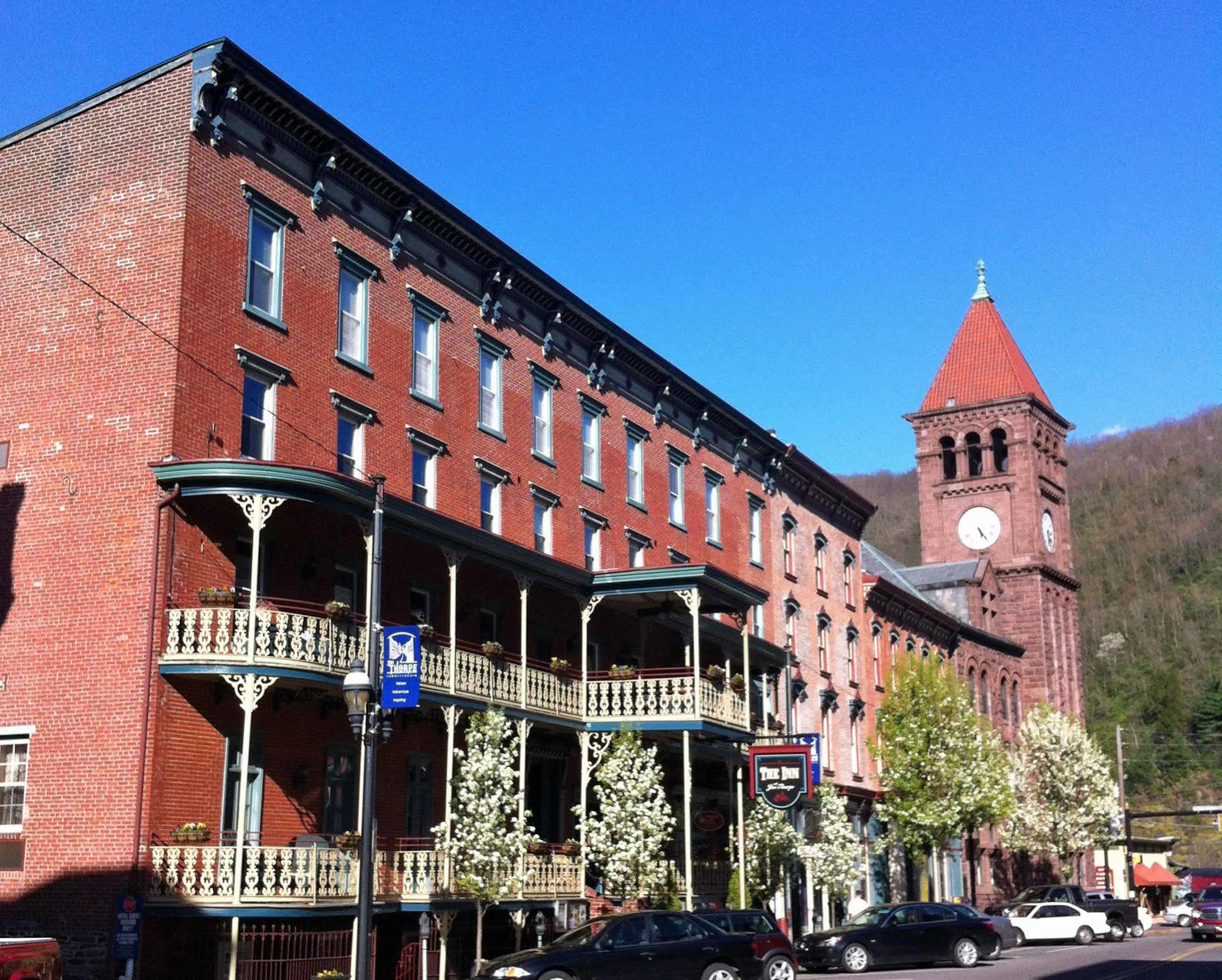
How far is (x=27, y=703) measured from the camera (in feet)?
80.1

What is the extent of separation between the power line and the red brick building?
5 cm

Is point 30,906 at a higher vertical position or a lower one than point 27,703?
lower

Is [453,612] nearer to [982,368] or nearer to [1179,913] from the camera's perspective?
[1179,913]

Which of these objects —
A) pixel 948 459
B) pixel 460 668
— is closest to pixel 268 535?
pixel 460 668

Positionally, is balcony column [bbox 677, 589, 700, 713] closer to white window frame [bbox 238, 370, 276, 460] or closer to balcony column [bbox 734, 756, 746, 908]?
balcony column [bbox 734, 756, 746, 908]

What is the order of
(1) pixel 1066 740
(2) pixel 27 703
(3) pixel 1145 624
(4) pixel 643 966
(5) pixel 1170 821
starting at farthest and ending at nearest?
(3) pixel 1145 624, (5) pixel 1170 821, (1) pixel 1066 740, (2) pixel 27 703, (4) pixel 643 966

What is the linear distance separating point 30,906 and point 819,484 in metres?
33.9

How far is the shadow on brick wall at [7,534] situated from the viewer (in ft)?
82.5

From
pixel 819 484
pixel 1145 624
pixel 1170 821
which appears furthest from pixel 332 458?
pixel 1145 624

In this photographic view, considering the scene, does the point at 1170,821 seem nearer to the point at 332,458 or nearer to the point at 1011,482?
the point at 1011,482

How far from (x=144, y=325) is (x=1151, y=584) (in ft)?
473

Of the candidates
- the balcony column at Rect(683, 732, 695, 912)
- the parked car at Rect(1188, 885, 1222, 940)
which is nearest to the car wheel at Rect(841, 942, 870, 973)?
the balcony column at Rect(683, 732, 695, 912)

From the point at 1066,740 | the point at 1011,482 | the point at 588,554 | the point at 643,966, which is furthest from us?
the point at 1011,482

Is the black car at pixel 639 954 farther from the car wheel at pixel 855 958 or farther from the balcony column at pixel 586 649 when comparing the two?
the balcony column at pixel 586 649
